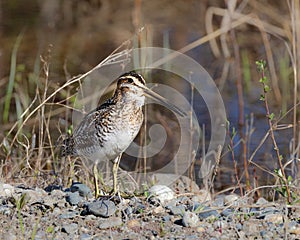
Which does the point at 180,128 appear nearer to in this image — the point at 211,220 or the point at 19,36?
the point at 19,36

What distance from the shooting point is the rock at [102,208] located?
14.7ft

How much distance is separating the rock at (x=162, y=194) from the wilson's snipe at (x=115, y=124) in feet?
0.79

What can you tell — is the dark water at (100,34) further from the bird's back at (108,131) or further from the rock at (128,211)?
the rock at (128,211)

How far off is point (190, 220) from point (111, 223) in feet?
1.37

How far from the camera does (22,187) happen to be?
199 inches

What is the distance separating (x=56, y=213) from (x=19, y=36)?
5.27 m

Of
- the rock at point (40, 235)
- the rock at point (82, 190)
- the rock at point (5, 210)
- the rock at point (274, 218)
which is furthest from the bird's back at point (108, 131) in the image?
the rock at point (274, 218)

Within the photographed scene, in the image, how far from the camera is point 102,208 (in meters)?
4.50

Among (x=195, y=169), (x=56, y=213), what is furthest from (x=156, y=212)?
(x=195, y=169)

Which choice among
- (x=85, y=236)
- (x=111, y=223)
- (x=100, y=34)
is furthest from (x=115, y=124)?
(x=100, y=34)

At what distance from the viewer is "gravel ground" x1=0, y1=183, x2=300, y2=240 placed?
170 inches

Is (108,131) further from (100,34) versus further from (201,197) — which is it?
(100,34)

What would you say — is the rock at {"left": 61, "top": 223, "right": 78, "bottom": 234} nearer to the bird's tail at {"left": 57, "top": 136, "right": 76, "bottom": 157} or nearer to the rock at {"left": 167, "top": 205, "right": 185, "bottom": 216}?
the rock at {"left": 167, "top": 205, "right": 185, "bottom": 216}

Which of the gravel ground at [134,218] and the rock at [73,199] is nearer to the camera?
the gravel ground at [134,218]
